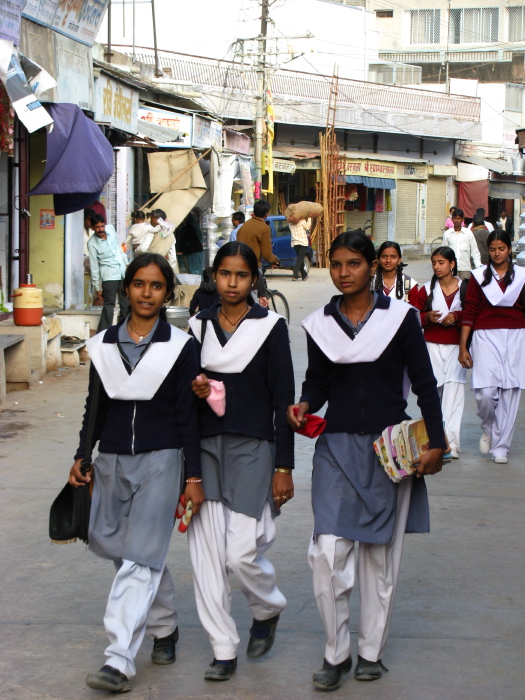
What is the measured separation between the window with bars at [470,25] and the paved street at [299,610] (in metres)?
49.6

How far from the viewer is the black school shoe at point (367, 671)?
3.71 meters

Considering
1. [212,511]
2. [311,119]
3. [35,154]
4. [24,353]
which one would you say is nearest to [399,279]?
[212,511]

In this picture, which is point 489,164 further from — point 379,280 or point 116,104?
point 379,280

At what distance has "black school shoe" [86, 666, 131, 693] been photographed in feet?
11.4

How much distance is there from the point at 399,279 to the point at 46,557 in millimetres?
3112

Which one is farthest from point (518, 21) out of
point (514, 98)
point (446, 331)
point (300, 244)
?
point (446, 331)

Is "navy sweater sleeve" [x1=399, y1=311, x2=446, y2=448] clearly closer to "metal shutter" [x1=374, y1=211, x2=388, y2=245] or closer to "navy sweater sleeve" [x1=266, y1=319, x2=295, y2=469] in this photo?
"navy sweater sleeve" [x1=266, y1=319, x2=295, y2=469]

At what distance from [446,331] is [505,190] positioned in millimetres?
39832

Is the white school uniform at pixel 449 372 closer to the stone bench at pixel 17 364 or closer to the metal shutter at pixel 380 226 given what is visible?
the stone bench at pixel 17 364

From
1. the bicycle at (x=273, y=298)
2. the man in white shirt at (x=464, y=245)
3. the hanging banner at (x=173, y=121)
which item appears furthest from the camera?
the hanging banner at (x=173, y=121)

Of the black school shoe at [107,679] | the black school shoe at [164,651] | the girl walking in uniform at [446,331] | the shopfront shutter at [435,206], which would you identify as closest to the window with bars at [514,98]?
the shopfront shutter at [435,206]

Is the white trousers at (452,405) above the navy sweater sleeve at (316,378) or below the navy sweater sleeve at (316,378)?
below

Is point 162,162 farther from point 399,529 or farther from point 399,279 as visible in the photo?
point 399,529

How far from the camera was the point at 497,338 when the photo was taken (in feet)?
23.9
